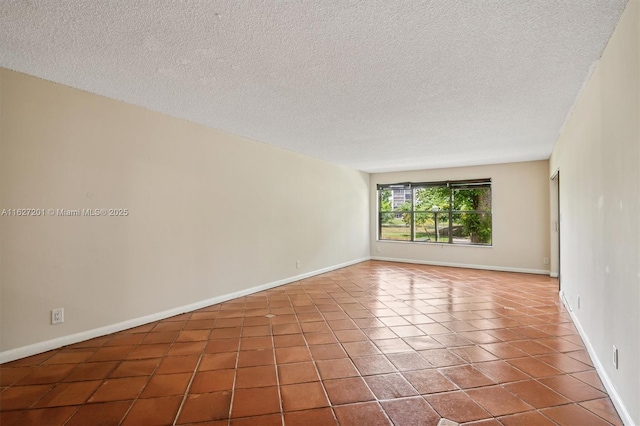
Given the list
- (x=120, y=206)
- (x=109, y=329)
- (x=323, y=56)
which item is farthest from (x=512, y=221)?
(x=109, y=329)

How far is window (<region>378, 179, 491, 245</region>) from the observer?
6754 millimetres

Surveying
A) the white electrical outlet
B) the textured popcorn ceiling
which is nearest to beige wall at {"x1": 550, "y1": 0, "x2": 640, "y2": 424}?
the textured popcorn ceiling

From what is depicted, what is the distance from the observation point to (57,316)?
8.70ft

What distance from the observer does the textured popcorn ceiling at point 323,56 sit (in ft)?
5.57

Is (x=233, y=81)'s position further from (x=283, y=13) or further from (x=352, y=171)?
(x=352, y=171)

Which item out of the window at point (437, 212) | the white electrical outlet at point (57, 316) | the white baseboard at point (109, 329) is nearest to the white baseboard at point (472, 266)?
the window at point (437, 212)

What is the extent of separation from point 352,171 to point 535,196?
3750 mm

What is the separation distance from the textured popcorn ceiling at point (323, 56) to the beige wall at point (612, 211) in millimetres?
259

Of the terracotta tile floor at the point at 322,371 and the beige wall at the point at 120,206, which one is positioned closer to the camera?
the terracotta tile floor at the point at 322,371

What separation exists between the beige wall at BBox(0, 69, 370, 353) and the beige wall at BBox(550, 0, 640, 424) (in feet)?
12.5

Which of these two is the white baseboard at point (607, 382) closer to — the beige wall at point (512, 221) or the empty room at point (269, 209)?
the empty room at point (269, 209)

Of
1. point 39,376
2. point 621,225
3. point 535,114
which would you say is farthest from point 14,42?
point 535,114

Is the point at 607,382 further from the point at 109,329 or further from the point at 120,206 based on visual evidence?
the point at 120,206

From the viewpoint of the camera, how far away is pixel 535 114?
3402 mm
